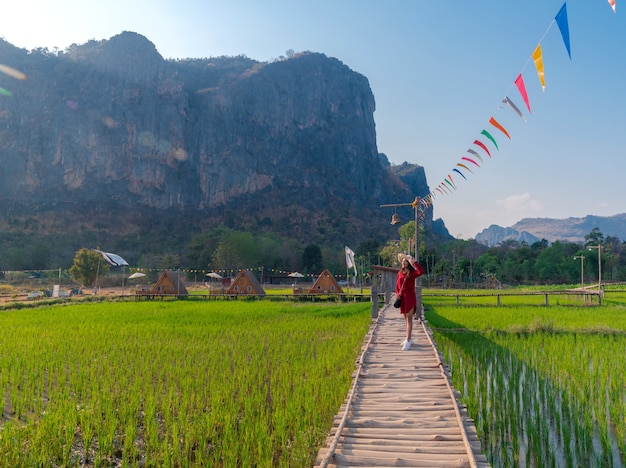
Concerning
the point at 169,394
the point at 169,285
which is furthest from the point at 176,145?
the point at 169,394

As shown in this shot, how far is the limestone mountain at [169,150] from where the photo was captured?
90.4 m

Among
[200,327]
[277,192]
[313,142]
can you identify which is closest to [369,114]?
[313,142]

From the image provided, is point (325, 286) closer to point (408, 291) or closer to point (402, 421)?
point (408, 291)

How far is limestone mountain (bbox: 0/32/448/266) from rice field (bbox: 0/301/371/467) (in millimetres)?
72041

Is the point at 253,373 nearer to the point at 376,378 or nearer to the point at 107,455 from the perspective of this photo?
the point at 376,378

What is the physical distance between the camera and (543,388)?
7.15m

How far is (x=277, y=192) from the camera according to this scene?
104 m

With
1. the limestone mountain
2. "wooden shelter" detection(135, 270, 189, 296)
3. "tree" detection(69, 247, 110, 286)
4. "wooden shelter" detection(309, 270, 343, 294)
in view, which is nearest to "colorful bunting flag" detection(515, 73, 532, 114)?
"wooden shelter" detection(309, 270, 343, 294)

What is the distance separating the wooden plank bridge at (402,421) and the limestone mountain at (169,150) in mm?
78125

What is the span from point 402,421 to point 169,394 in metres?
3.65

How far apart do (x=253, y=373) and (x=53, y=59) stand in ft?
397

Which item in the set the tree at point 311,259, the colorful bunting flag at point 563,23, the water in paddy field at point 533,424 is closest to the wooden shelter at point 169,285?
the water in paddy field at point 533,424

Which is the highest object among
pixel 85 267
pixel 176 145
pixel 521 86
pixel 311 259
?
pixel 176 145

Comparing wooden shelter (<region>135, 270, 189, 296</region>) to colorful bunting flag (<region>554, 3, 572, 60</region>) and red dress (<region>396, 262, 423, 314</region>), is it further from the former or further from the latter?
colorful bunting flag (<region>554, 3, 572, 60</region>)
